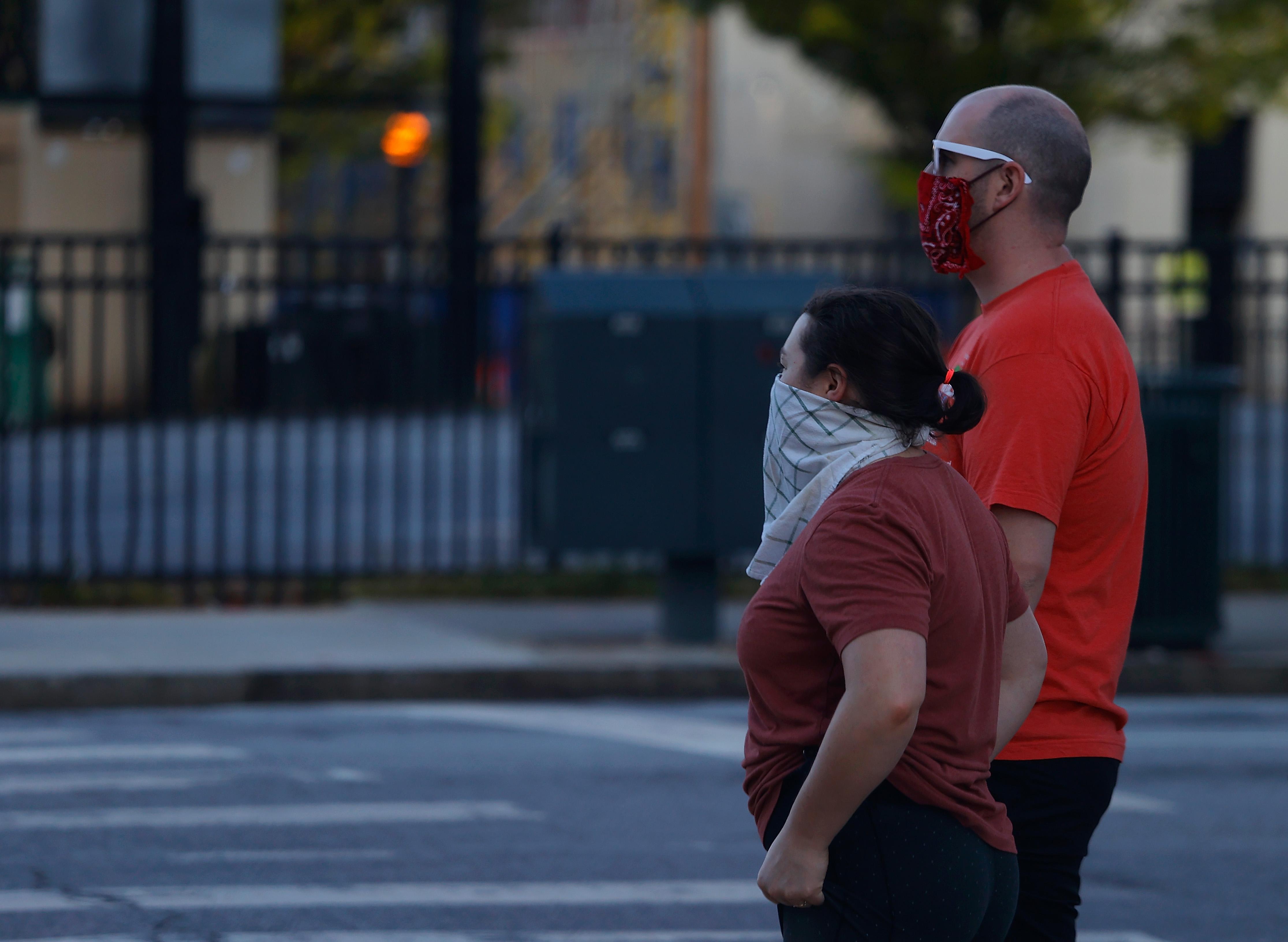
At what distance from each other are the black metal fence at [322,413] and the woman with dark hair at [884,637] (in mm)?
→ 6263

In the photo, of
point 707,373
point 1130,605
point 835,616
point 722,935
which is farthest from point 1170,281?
point 835,616

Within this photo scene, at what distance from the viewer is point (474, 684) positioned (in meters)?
8.51

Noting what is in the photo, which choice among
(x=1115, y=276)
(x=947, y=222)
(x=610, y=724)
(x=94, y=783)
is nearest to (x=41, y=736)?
(x=94, y=783)

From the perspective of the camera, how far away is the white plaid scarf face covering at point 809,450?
2574 millimetres

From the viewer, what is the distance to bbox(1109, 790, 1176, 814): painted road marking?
634cm

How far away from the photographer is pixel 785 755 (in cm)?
258

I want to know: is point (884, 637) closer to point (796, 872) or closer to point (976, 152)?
point (796, 872)

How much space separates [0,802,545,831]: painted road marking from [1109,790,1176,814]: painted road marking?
2.04 metres

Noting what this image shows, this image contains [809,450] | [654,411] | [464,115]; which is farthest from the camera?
[464,115]

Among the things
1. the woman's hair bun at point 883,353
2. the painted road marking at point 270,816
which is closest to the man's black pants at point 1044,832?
the woman's hair bun at point 883,353

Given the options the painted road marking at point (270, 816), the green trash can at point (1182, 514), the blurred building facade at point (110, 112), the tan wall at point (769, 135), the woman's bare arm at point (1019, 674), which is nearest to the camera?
the woman's bare arm at point (1019, 674)

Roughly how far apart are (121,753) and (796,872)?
16.6 feet

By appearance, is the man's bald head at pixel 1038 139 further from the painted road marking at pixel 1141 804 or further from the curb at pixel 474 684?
the curb at pixel 474 684

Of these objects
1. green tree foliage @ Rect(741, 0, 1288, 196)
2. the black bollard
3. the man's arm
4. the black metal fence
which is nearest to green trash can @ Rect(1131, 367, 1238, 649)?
the black metal fence
